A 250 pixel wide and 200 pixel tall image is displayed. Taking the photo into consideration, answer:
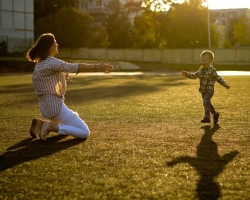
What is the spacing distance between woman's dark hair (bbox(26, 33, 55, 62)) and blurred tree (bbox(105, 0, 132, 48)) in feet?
238

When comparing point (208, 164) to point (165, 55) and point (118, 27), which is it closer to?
point (165, 55)

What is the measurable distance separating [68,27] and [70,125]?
65551 millimetres

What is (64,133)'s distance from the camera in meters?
7.74

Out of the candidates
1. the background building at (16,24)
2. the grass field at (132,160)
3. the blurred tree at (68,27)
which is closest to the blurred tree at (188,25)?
the blurred tree at (68,27)

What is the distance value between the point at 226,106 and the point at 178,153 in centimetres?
697

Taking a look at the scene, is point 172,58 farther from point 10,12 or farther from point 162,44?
point 162,44

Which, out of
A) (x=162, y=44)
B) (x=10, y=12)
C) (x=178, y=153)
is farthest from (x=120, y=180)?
(x=162, y=44)

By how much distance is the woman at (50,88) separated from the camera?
7.52 m

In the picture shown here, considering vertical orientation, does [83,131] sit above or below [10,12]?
below

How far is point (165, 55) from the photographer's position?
224 ft

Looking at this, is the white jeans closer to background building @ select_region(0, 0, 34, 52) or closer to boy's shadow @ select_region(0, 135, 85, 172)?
boy's shadow @ select_region(0, 135, 85, 172)

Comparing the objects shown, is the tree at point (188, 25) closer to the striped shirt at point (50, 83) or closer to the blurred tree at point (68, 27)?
the blurred tree at point (68, 27)

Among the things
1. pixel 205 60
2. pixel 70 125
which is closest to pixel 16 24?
pixel 205 60

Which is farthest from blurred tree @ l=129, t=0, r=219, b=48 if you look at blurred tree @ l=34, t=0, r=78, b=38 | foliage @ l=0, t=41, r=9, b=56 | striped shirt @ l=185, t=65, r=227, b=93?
striped shirt @ l=185, t=65, r=227, b=93
